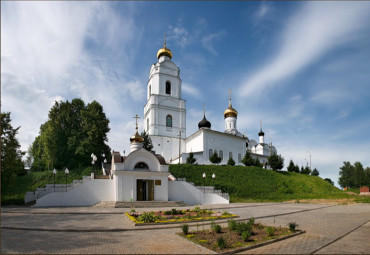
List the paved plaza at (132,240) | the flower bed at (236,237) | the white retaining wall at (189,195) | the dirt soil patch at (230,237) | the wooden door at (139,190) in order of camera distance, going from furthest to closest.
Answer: the white retaining wall at (189,195)
the wooden door at (139,190)
the dirt soil patch at (230,237)
the flower bed at (236,237)
the paved plaza at (132,240)

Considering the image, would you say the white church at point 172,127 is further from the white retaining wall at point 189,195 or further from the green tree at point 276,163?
the white retaining wall at point 189,195

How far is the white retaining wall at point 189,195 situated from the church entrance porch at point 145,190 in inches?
80.5

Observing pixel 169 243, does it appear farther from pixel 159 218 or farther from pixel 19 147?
pixel 19 147

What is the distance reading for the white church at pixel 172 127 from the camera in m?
41.2

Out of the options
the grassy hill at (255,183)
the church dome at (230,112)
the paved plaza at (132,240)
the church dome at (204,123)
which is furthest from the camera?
the church dome at (230,112)

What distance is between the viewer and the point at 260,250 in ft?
25.2

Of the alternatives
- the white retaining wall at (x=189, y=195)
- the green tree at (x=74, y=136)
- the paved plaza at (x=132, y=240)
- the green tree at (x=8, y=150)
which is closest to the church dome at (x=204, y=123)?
the green tree at (x=74, y=136)

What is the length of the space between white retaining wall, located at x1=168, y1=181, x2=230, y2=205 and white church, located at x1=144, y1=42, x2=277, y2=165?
535 inches

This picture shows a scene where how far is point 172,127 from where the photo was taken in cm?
4309

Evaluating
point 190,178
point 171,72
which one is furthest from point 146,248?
point 171,72

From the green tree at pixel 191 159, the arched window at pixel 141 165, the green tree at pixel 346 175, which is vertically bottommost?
the green tree at pixel 346 175

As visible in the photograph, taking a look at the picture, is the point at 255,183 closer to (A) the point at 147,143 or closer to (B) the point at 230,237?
(A) the point at 147,143

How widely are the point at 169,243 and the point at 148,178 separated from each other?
15.6 meters

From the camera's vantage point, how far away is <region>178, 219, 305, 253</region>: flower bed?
305 inches
